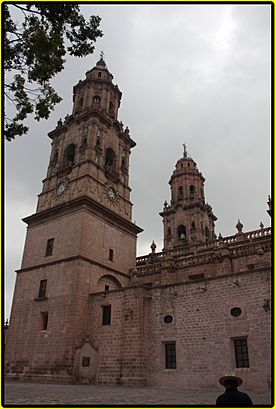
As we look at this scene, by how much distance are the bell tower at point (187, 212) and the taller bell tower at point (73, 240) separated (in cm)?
918

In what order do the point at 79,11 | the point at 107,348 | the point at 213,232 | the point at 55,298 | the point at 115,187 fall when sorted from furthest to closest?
1. the point at 213,232
2. the point at 115,187
3. the point at 55,298
4. the point at 107,348
5. the point at 79,11

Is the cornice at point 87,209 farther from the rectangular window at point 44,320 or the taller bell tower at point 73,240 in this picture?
the rectangular window at point 44,320

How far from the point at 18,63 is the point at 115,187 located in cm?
2184

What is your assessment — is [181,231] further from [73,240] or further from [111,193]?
[73,240]

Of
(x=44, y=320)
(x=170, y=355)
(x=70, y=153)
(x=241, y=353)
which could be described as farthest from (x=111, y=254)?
(x=241, y=353)

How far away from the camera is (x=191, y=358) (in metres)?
19.1

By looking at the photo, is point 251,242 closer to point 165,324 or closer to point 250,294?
point 250,294

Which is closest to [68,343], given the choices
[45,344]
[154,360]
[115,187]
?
[45,344]

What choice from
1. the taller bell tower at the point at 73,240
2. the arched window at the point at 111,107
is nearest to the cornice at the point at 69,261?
the taller bell tower at the point at 73,240

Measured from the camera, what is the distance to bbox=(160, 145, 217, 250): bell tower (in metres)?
39.6

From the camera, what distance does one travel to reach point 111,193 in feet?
102

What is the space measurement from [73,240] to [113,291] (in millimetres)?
5310

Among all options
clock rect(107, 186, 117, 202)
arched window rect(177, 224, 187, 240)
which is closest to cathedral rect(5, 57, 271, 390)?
clock rect(107, 186, 117, 202)

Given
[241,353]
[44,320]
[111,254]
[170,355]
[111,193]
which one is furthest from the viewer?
[111,193]
